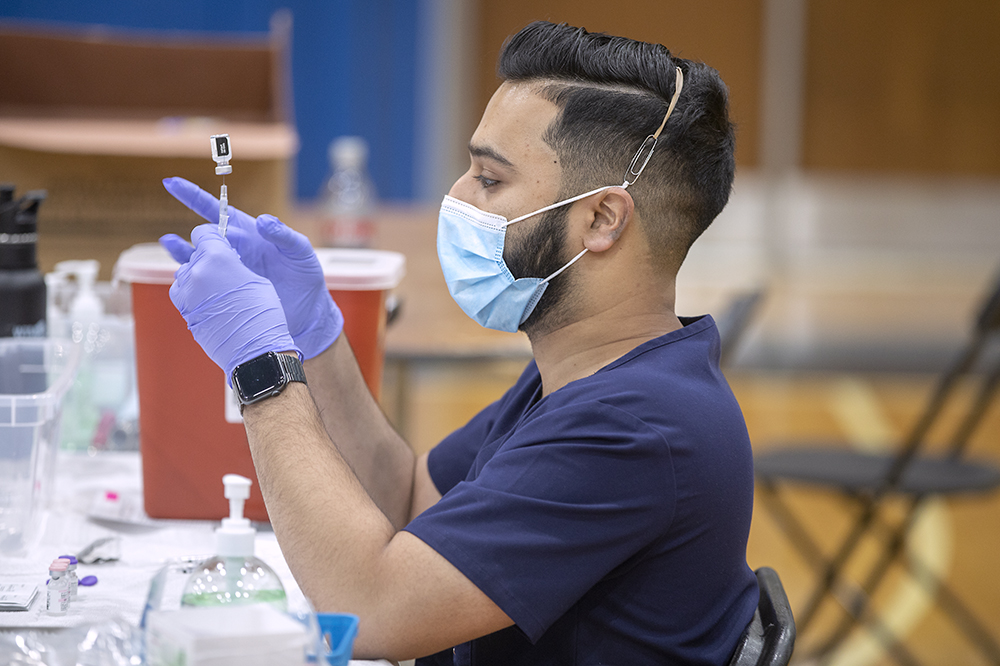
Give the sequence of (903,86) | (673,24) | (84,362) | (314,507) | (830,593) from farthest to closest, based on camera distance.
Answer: (903,86) → (673,24) → (830,593) → (84,362) → (314,507)

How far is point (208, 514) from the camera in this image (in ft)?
4.63

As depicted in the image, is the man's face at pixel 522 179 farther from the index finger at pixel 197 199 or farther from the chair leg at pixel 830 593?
the chair leg at pixel 830 593

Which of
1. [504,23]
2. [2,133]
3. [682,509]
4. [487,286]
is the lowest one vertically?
[682,509]

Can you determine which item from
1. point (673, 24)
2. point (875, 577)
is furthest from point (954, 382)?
point (673, 24)

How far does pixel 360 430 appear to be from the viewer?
4.58ft

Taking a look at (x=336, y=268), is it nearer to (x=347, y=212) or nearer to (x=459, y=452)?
Result: (x=459, y=452)

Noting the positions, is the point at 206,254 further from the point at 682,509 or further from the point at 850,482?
the point at 850,482

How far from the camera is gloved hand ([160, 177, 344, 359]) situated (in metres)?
1.33

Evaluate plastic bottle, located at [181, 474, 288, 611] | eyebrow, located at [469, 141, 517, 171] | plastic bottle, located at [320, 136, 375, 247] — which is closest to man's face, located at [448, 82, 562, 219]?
eyebrow, located at [469, 141, 517, 171]

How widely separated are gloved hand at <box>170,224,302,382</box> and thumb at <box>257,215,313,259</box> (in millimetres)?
119

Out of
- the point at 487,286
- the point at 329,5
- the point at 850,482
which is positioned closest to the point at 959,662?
the point at 850,482

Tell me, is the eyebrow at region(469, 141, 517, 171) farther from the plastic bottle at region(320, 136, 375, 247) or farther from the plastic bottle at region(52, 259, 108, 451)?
the plastic bottle at region(320, 136, 375, 247)

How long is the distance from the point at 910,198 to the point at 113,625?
799 cm

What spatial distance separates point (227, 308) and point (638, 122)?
1.63 feet
